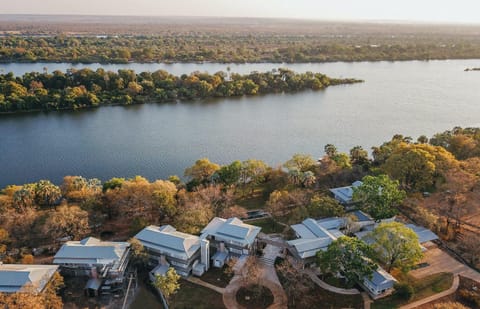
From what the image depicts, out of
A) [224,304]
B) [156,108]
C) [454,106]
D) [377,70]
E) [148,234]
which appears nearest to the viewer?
[224,304]

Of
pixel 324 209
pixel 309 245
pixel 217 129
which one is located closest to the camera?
pixel 309 245

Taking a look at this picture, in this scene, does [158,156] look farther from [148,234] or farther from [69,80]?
[69,80]

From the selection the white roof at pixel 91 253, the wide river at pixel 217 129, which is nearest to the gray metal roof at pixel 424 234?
the wide river at pixel 217 129

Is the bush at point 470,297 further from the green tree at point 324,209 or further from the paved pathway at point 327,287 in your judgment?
the green tree at point 324,209

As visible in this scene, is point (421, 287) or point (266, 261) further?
point (266, 261)

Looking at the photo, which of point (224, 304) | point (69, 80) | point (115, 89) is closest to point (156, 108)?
point (115, 89)

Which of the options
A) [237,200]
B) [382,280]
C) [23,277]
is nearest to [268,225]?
[237,200]

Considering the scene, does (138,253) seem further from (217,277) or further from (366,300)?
(366,300)
